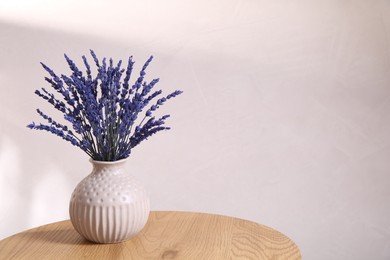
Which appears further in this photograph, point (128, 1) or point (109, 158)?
point (128, 1)

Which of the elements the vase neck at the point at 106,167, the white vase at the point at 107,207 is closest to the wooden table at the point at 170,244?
the white vase at the point at 107,207

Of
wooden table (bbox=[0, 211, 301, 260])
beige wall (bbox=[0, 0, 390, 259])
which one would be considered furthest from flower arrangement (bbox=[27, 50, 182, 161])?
beige wall (bbox=[0, 0, 390, 259])

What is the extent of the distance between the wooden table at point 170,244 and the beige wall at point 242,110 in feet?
2.55

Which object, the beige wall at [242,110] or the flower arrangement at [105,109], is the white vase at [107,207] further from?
the beige wall at [242,110]

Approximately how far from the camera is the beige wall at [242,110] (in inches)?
85.7

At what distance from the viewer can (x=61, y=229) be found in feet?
4.63

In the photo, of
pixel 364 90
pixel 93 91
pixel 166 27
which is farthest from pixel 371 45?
pixel 93 91

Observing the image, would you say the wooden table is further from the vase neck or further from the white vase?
the vase neck

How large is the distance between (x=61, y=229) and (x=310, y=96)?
1.20 m

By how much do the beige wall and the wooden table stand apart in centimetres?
78

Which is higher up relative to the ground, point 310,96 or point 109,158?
point 310,96

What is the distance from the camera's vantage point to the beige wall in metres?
2.18

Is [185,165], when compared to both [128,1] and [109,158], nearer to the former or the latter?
[128,1]

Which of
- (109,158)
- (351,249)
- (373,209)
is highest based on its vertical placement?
(109,158)
